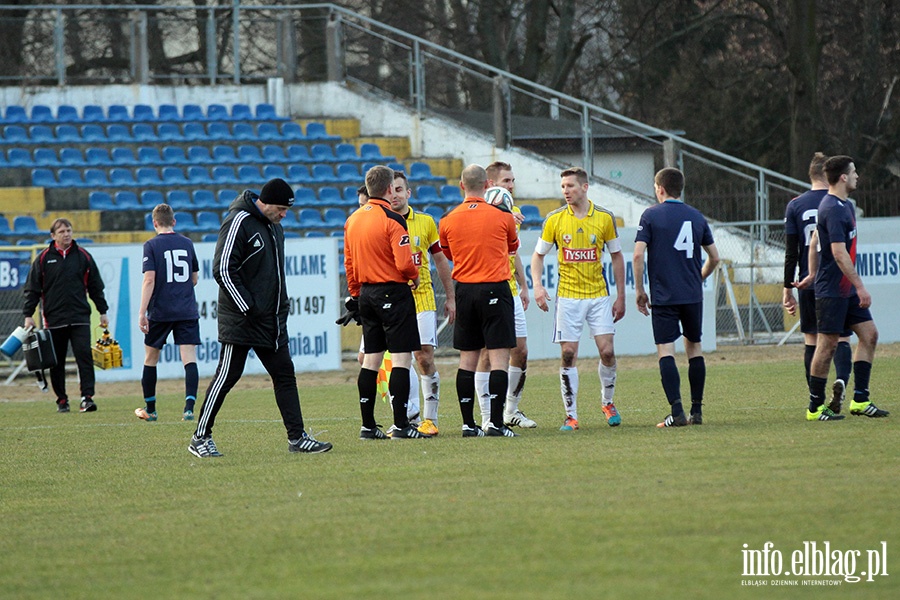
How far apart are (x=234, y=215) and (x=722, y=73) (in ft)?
114

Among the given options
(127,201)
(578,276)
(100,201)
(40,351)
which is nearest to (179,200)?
(127,201)

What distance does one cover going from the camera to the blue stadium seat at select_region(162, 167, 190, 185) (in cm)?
2538

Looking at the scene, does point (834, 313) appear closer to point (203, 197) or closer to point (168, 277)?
point (168, 277)

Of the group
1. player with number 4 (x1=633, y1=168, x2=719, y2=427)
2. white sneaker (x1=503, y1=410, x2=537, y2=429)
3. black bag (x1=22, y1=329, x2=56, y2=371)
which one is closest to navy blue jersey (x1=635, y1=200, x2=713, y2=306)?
player with number 4 (x1=633, y1=168, x2=719, y2=427)

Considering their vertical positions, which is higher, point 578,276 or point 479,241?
point 479,241

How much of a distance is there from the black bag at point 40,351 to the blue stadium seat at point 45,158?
36.6 ft

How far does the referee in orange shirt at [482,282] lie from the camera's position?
10016mm

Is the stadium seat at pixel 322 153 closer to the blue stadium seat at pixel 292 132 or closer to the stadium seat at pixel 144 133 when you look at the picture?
the blue stadium seat at pixel 292 132

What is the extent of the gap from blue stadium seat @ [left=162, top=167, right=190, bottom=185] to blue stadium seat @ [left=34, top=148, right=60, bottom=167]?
207 centimetres

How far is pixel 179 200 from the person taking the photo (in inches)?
980

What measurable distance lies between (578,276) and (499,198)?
93 cm

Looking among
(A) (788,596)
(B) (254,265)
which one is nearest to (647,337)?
(B) (254,265)

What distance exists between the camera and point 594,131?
27.6 m

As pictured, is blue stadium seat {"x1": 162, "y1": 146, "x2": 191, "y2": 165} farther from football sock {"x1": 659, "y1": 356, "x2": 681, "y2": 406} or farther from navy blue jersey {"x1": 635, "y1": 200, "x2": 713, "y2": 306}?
football sock {"x1": 659, "y1": 356, "x2": 681, "y2": 406}
